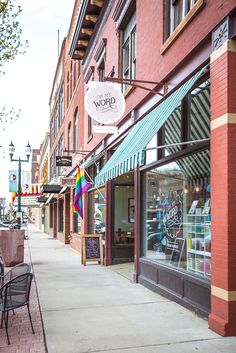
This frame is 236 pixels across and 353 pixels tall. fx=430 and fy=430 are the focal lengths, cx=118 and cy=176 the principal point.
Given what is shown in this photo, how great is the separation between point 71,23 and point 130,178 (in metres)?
14.2

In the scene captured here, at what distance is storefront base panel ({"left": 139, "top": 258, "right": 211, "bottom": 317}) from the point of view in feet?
23.0

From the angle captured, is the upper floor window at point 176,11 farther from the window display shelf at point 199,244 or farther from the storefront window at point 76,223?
the storefront window at point 76,223

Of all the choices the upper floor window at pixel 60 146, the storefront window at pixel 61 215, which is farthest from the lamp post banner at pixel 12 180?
the storefront window at pixel 61 215

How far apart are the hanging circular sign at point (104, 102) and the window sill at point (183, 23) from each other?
1.89 meters

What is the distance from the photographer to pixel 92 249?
47.7 ft

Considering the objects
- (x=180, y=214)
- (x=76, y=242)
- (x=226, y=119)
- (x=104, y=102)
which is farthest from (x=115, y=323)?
(x=76, y=242)

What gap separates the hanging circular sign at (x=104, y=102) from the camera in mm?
10344

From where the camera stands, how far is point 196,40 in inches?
284

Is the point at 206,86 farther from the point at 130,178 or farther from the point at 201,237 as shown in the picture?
the point at 130,178

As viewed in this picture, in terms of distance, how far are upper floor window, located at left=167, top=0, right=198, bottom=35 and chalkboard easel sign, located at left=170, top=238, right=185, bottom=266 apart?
4.38 metres

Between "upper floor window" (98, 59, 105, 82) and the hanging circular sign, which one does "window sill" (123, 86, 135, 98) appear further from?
"upper floor window" (98, 59, 105, 82)

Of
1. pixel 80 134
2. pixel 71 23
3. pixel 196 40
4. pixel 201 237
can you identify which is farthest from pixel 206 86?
pixel 71 23

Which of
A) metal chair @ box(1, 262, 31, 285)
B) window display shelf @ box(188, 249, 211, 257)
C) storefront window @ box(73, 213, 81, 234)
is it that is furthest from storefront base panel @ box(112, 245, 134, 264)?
storefront window @ box(73, 213, 81, 234)

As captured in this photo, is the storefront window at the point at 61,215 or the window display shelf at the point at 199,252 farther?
the storefront window at the point at 61,215
